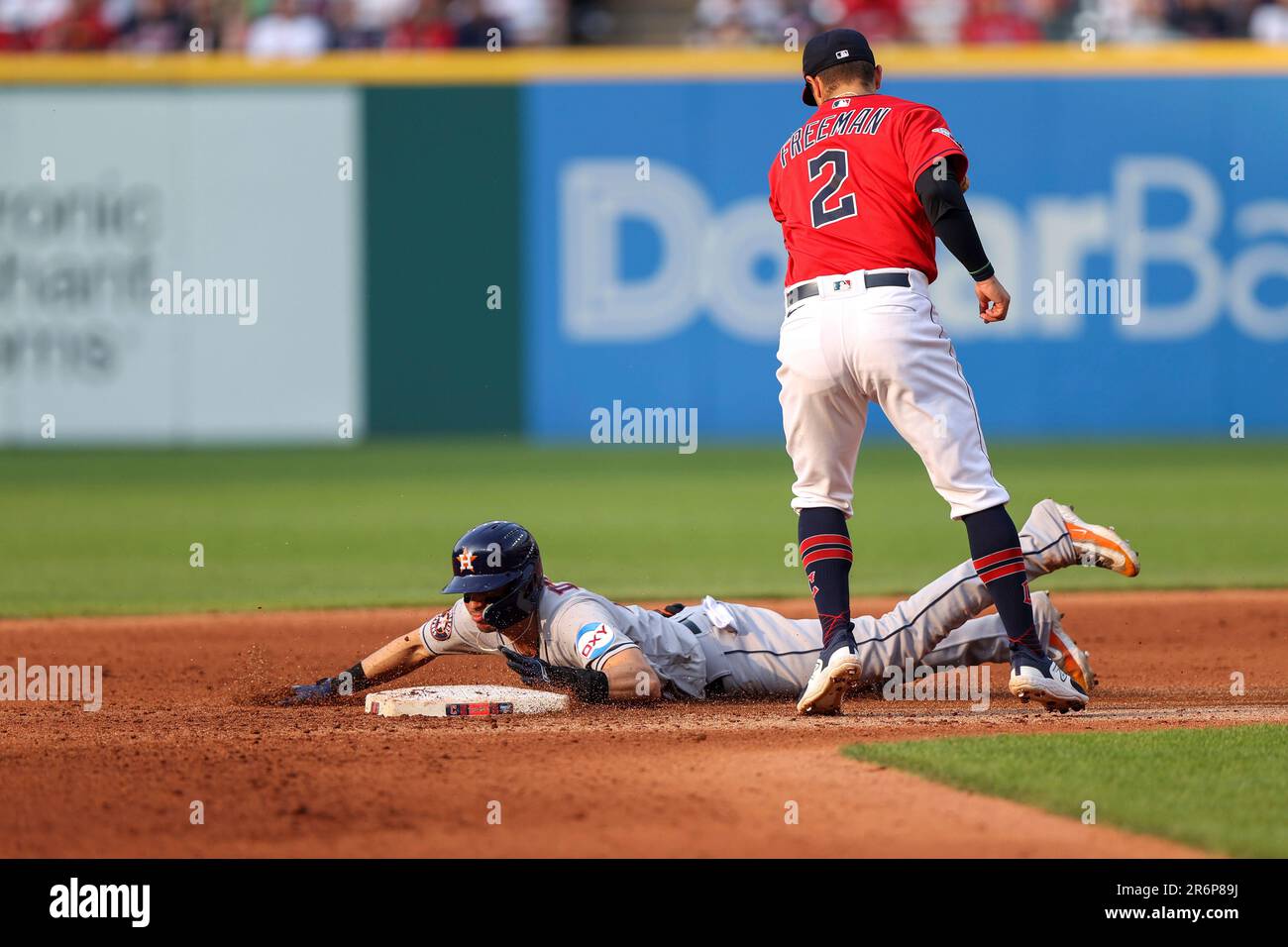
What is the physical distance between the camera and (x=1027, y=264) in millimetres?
16500

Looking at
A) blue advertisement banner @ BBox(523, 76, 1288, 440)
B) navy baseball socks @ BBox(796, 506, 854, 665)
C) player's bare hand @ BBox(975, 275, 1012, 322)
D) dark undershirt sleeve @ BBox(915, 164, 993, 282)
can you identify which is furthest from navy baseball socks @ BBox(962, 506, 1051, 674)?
blue advertisement banner @ BBox(523, 76, 1288, 440)

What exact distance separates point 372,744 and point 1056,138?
13.1 meters

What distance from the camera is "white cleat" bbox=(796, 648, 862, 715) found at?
5133 millimetres

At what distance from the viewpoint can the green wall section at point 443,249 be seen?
1662cm

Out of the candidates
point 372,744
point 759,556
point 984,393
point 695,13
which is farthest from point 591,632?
point 695,13

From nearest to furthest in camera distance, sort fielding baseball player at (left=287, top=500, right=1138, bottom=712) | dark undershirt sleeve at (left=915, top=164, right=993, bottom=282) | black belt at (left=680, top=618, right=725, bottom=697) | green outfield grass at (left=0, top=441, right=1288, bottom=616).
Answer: dark undershirt sleeve at (left=915, top=164, right=993, bottom=282)
fielding baseball player at (left=287, top=500, right=1138, bottom=712)
black belt at (left=680, top=618, right=725, bottom=697)
green outfield grass at (left=0, top=441, right=1288, bottom=616)

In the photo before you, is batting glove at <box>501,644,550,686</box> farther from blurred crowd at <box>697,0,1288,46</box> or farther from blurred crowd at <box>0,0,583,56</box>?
blurred crowd at <box>697,0,1288,46</box>

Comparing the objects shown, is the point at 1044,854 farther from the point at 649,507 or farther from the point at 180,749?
the point at 649,507

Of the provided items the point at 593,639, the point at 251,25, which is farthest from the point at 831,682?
the point at 251,25

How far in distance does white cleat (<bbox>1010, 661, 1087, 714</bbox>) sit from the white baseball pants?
500mm

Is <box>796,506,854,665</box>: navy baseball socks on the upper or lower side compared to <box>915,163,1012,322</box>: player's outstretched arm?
lower

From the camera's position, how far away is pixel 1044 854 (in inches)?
145

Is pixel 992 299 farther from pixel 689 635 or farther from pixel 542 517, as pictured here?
pixel 542 517

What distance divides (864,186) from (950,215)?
1.04 ft
